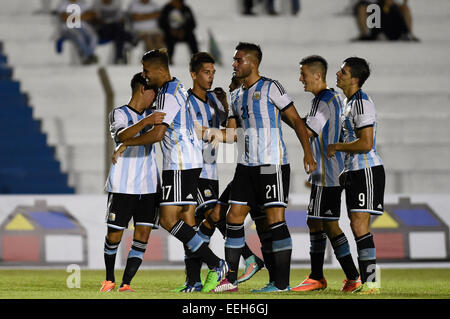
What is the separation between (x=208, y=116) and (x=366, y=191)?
156 centimetres

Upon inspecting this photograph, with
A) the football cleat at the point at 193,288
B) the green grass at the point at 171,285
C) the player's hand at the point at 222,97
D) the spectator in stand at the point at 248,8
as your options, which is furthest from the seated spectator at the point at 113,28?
the football cleat at the point at 193,288

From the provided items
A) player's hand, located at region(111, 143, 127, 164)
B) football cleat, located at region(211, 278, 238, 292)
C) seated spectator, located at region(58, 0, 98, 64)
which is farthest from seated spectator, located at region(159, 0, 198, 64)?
football cleat, located at region(211, 278, 238, 292)

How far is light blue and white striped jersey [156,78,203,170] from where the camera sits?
766 cm

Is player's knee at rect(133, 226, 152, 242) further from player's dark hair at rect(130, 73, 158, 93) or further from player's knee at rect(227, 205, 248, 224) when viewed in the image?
player's dark hair at rect(130, 73, 158, 93)

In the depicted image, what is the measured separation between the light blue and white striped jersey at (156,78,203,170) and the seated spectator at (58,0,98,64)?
33.2 feet

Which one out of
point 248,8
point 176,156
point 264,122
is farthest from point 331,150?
point 248,8

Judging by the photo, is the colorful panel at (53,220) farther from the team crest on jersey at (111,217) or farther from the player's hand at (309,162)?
the player's hand at (309,162)

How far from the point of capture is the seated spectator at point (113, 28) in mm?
17719

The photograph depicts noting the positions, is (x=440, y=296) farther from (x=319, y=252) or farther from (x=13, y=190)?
(x=13, y=190)

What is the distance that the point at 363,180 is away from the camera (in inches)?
306

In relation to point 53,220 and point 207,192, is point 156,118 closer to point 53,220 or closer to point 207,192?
point 207,192

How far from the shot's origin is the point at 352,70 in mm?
7945

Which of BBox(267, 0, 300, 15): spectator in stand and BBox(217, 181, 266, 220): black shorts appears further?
BBox(267, 0, 300, 15): spectator in stand
